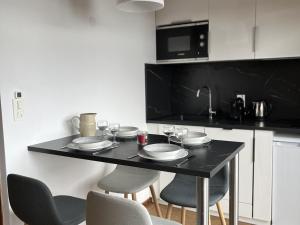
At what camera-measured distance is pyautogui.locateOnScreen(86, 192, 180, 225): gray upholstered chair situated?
1.22m

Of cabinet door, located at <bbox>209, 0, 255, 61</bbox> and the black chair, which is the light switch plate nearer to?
the black chair

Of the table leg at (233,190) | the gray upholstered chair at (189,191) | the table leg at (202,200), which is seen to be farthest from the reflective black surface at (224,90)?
the table leg at (202,200)

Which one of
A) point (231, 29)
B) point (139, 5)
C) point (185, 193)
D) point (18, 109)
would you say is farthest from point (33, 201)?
point (231, 29)

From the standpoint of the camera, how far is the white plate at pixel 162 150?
1596 millimetres

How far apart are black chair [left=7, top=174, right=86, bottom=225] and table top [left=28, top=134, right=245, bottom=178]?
1.01 feet

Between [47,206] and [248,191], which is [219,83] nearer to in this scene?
[248,191]

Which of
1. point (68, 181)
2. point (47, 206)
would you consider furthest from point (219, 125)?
point (47, 206)

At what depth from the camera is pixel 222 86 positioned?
334cm

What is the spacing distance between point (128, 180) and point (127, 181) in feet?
0.06

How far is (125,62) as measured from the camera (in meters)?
2.85

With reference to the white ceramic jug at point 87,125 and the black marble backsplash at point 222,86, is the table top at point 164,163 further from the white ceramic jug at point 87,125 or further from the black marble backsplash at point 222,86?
the black marble backsplash at point 222,86

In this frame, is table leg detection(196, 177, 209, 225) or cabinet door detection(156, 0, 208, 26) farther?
cabinet door detection(156, 0, 208, 26)

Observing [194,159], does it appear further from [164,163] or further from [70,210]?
[70,210]

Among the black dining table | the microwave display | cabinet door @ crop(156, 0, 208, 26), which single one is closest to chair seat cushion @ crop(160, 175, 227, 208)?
the black dining table
